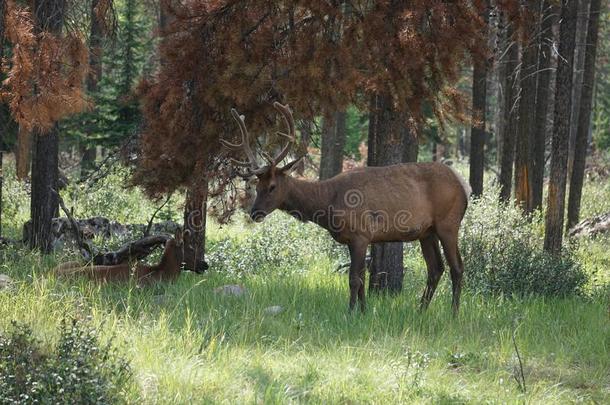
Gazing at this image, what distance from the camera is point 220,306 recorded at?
8500 mm

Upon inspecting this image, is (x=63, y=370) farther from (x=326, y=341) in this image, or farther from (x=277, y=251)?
(x=277, y=251)

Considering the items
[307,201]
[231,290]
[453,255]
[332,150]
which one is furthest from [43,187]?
[332,150]

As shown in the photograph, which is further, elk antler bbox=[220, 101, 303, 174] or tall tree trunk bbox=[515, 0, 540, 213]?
tall tree trunk bbox=[515, 0, 540, 213]

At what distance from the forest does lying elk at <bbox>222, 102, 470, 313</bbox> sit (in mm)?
24

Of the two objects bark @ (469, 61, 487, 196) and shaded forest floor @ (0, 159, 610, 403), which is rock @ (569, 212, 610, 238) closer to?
bark @ (469, 61, 487, 196)

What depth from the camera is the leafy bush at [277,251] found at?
12.4m

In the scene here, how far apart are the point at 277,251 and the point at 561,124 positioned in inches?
195

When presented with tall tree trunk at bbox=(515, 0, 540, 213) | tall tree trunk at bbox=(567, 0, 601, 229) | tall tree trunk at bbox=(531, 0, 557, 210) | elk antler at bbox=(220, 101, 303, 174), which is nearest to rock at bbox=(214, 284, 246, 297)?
elk antler at bbox=(220, 101, 303, 174)

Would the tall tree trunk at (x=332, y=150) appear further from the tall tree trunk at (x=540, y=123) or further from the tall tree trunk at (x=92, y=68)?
the tall tree trunk at (x=92, y=68)

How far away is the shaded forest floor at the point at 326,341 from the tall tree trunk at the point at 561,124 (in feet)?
5.98

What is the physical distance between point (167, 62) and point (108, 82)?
11.3 meters

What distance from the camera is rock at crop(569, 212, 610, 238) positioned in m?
17.1

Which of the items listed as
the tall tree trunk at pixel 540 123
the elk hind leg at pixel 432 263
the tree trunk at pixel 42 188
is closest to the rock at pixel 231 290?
the elk hind leg at pixel 432 263

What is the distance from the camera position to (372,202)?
9391mm
